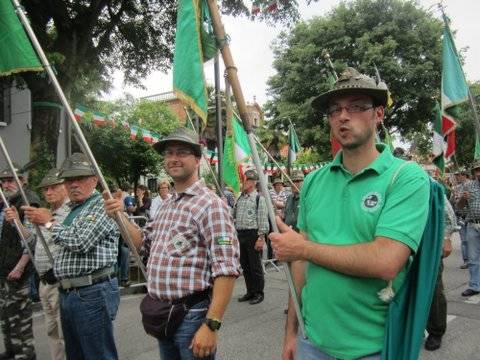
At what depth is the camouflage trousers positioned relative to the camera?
482cm

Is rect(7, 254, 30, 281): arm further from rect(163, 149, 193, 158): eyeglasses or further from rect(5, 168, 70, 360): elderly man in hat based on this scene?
rect(163, 149, 193, 158): eyeglasses

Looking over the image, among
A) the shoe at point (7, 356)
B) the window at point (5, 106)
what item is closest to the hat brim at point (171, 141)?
the shoe at point (7, 356)

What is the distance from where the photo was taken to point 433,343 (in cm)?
490

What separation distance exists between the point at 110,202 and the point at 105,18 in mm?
11980

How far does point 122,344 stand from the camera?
17.8 feet

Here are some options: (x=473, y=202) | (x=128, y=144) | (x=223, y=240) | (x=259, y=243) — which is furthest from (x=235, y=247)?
(x=128, y=144)

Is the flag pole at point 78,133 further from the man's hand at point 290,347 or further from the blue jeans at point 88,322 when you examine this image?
the man's hand at point 290,347

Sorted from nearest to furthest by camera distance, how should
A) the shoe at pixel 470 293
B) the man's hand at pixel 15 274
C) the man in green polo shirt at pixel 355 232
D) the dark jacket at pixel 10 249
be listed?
1. the man in green polo shirt at pixel 355 232
2. the man's hand at pixel 15 274
3. the dark jacket at pixel 10 249
4. the shoe at pixel 470 293

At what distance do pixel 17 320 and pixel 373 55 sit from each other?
73.2 ft

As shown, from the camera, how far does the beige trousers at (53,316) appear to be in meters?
4.46

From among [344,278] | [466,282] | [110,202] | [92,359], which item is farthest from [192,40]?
[466,282]

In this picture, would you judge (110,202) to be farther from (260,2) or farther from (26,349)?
(260,2)

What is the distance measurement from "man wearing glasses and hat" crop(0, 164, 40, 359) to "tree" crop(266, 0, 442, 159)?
2084 cm

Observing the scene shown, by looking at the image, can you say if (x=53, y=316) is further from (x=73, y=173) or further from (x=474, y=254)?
(x=474, y=254)
